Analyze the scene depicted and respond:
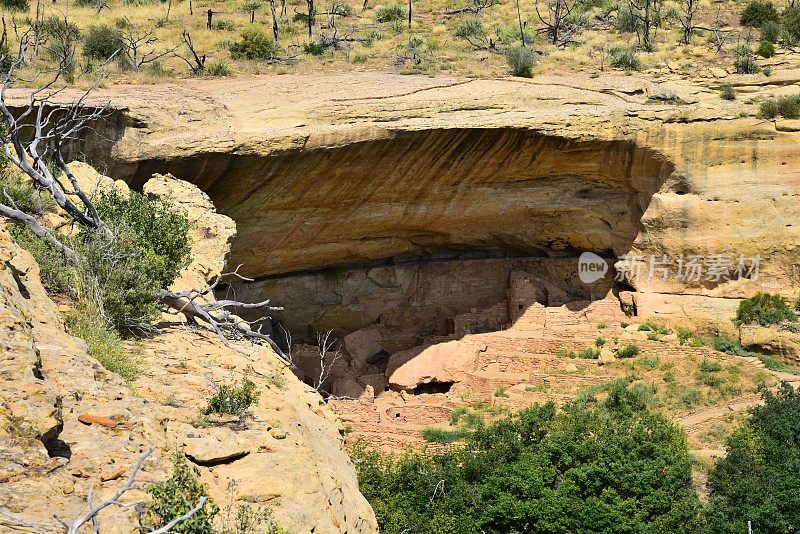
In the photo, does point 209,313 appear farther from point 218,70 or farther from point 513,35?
point 513,35

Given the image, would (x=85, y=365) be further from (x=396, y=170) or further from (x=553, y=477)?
(x=396, y=170)

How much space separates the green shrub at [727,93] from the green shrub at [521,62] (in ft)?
12.7

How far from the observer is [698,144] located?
67.3ft

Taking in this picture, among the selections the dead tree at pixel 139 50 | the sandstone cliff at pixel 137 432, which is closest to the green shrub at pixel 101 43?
the dead tree at pixel 139 50

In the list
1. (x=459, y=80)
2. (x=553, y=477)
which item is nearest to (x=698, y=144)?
(x=459, y=80)

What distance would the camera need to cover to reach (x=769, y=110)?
20594 millimetres

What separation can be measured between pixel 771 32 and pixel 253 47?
40.9 feet

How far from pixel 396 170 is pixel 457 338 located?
160 inches

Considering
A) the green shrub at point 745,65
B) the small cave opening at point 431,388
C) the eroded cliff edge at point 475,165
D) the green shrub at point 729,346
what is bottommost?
the small cave opening at point 431,388

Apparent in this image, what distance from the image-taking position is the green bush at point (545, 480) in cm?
1514

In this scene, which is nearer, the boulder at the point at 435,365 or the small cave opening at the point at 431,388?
the boulder at the point at 435,365

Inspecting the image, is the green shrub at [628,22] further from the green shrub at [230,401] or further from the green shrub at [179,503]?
the green shrub at [179,503]

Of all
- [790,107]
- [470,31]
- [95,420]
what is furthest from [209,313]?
[470,31]

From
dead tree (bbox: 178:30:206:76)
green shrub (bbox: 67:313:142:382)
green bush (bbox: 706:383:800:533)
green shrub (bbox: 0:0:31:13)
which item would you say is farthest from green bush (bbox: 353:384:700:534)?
green shrub (bbox: 0:0:31:13)
